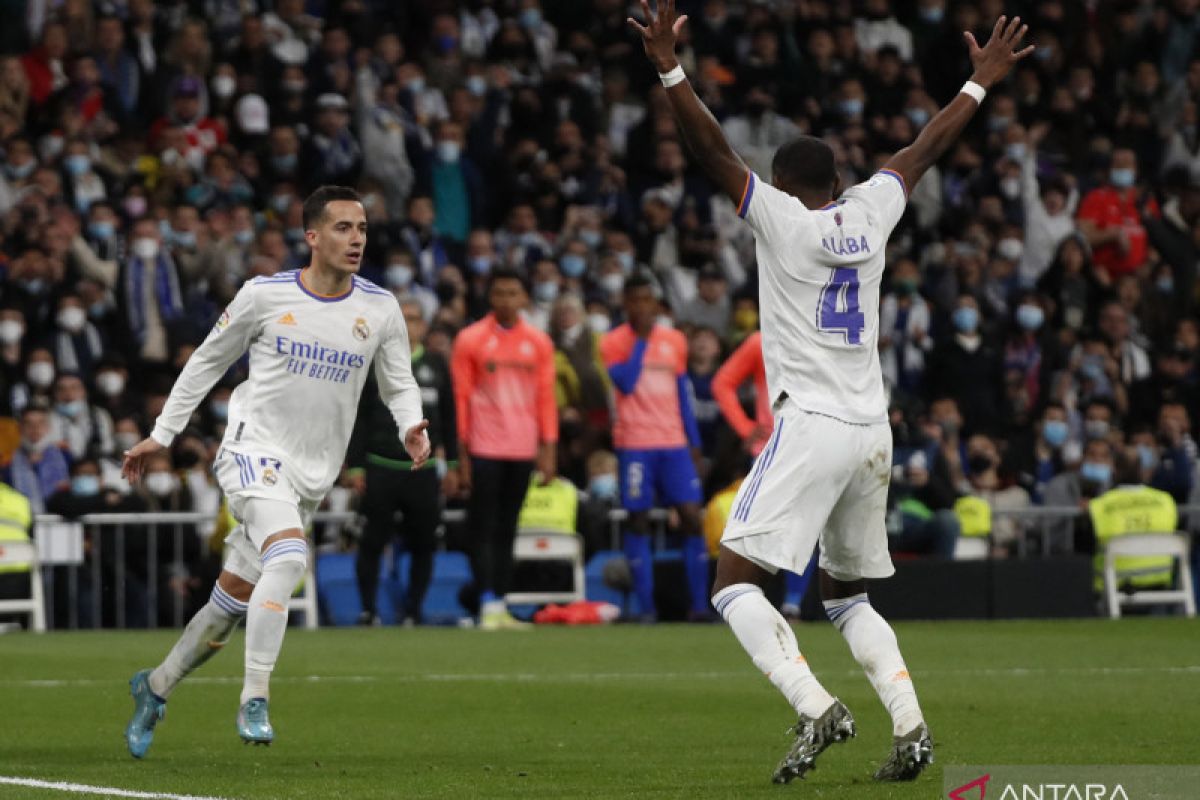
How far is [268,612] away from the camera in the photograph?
33.0 feet

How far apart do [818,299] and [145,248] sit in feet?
43.7

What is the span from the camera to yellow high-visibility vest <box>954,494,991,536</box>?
21469mm

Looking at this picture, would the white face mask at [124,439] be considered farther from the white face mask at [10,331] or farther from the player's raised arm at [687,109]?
the player's raised arm at [687,109]

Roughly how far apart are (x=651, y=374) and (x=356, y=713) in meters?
7.96

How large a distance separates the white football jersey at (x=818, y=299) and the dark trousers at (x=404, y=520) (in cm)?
958

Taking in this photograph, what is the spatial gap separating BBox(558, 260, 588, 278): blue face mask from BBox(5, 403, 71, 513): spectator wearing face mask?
5.86 metres

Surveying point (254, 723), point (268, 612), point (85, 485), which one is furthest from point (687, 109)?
point (85, 485)

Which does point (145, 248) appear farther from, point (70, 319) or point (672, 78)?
point (672, 78)

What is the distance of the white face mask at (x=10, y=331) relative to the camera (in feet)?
68.4

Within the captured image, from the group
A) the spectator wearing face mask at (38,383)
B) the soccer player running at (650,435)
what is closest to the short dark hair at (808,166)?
the soccer player running at (650,435)

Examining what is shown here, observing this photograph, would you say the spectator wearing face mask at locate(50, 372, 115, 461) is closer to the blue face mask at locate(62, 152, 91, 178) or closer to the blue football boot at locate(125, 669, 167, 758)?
the blue face mask at locate(62, 152, 91, 178)

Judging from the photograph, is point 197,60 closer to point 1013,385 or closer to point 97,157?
point 97,157

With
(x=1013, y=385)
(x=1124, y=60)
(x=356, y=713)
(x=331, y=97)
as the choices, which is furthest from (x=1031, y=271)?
(x=356, y=713)

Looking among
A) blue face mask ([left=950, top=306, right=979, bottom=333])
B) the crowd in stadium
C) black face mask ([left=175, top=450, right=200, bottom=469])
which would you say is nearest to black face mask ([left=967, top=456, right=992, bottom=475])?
the crowd in stadium
